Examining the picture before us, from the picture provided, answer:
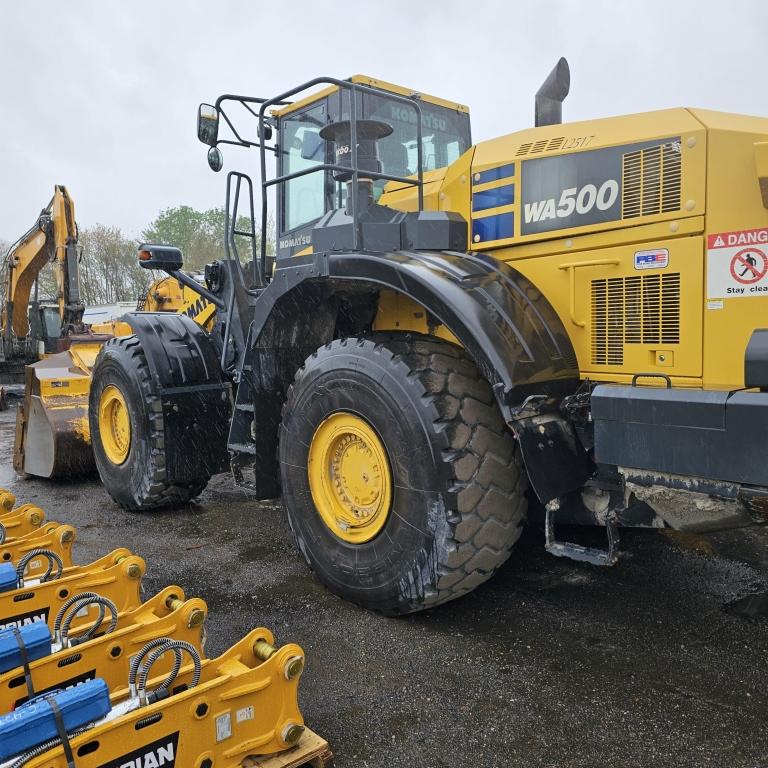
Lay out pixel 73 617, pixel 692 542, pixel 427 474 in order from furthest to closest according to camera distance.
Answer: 1. pixel 692 542
2. pixel 427 474
3. pixel 73 617

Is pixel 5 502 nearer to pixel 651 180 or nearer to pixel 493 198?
pixel 493 198

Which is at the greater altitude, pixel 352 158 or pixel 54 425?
pixel 352 158

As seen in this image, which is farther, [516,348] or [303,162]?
[303,162]

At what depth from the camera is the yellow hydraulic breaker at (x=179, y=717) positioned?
1.74m

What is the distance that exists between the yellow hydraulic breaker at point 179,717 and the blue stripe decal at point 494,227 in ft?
6.52

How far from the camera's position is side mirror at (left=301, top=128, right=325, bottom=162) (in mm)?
4406

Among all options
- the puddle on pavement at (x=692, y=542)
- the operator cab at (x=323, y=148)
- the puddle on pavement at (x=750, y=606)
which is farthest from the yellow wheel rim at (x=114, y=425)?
the puddle on pavement at (x=750, y=606)

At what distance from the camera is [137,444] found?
4941 millimetres

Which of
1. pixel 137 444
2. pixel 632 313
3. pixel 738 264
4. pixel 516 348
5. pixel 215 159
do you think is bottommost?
pixel 137 444

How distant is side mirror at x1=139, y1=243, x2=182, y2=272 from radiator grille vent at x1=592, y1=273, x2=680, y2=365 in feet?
10.7

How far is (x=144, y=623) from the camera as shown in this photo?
7.77ft

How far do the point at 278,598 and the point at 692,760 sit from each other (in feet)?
6.36

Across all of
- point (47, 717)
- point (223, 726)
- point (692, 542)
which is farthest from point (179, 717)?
point (692, 542)

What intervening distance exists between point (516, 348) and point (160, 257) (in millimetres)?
3184
